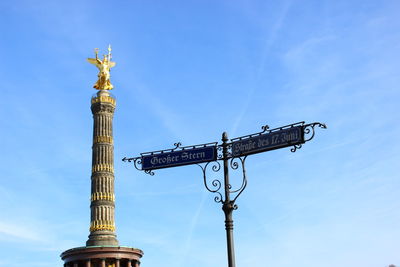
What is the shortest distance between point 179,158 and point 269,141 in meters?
2.56

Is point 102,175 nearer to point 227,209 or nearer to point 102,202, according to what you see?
point 102,202

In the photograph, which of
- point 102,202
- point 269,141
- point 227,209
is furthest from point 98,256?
point 269,141

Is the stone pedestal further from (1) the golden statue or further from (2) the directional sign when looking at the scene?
(2) the directional sign

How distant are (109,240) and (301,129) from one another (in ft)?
165

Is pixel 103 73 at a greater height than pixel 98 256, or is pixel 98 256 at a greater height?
pixel 103 73

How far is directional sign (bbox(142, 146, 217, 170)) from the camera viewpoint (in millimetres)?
14094

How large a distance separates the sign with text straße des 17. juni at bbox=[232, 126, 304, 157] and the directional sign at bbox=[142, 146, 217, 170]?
693 millimetres

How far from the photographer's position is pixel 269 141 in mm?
13336

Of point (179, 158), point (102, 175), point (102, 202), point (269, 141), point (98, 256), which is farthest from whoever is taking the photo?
point (102, 175)

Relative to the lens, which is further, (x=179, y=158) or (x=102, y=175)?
(x=102, y=175)

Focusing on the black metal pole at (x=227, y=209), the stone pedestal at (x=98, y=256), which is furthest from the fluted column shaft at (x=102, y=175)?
the black metal pole at (x=227, y=209)

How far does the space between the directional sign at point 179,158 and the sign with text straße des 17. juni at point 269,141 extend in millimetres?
693

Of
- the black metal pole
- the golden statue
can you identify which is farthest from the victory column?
the black metal pole

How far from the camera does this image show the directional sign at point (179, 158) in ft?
46.2
